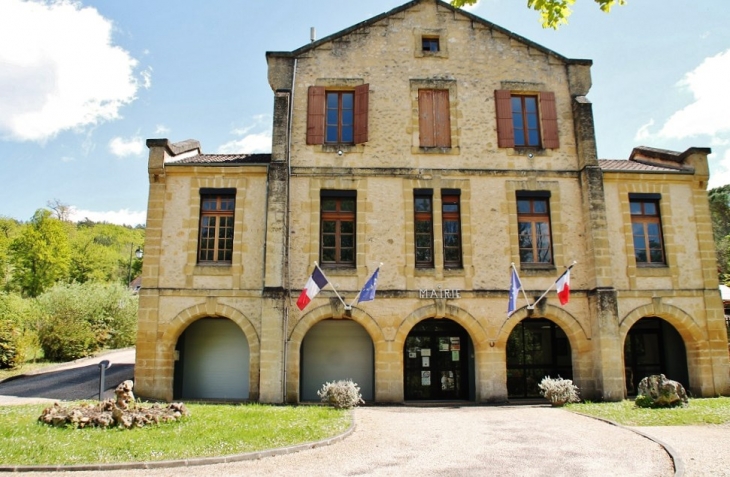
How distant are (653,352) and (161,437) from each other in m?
15.0

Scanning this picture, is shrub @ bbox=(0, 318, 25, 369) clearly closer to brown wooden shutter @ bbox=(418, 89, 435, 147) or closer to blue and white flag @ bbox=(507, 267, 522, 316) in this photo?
brown wooden shutter @ bbox=(418, 89, 435, 147)

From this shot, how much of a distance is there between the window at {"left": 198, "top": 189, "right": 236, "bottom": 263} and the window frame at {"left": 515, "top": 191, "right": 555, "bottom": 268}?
8.50m

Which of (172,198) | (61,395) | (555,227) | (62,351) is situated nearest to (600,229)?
(555,227)

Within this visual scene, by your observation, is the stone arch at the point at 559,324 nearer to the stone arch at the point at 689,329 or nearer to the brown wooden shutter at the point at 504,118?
the stone arch at the point at 689,329

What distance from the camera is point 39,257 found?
4491 cm

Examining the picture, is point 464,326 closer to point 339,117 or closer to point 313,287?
point 313,287

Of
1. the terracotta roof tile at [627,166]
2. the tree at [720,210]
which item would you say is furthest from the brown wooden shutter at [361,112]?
the tree at [720,210]

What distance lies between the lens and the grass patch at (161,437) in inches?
299

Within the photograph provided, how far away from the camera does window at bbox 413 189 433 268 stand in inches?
615

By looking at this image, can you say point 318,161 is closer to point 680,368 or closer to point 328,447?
point 328,447

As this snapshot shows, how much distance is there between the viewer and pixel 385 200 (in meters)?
15.7

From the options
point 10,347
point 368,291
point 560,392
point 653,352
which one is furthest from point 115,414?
point 653,352

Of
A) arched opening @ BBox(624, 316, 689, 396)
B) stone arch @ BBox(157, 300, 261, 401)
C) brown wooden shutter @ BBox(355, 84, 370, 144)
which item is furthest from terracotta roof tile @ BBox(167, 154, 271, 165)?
arched opening @ BBox(624, 316, 689, 396)

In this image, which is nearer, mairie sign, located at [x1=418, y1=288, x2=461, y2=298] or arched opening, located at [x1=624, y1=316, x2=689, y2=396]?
mairie sign, located at [x1=418, y1=288, x2=461, y2=298]
